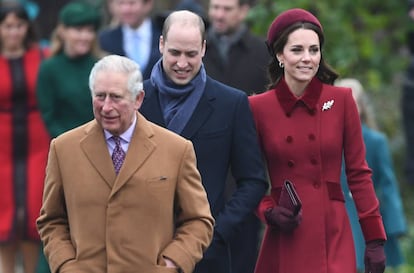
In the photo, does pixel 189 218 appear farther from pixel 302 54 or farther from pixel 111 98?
pixel 302 54

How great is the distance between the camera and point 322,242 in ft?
29.0

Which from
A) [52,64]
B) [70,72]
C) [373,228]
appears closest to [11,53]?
[52,64]

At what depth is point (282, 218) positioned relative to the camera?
8.71 metres

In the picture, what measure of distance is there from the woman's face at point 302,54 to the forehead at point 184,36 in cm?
48

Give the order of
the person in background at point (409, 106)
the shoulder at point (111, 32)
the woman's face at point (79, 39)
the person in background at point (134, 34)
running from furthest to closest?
the person in background at point (409, 106) → the shoulder at point (111, 32) → the person in background at point (134, 34) → the woman's face at point (79, 39)

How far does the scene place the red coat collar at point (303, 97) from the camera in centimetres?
886

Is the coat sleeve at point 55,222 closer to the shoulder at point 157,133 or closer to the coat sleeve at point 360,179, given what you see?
the shoulder at point 157,133

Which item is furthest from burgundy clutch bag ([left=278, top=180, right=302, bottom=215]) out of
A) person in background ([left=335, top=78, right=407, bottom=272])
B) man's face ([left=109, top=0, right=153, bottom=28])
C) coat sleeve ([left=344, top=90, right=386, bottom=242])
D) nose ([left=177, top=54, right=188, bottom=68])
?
man's face ([left=109, top=0, right=153, bottom=28])

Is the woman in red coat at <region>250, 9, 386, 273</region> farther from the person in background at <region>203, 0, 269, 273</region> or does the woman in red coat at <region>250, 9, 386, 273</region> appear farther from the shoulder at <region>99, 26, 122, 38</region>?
the shoulder at <region>99, 26, 122, 38</region>

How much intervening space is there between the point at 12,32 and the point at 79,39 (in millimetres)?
611

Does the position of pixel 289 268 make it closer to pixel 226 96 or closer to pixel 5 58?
pixel 226 96

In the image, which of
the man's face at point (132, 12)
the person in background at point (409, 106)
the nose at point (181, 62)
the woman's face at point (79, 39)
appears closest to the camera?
the nose at point (181, 62)

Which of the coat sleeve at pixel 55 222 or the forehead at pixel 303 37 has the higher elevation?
the forehead at pixel 303 37

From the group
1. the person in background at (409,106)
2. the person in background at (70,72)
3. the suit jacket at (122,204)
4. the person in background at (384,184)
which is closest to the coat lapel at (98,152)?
the suit jacket at (122,204)
